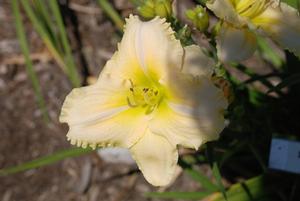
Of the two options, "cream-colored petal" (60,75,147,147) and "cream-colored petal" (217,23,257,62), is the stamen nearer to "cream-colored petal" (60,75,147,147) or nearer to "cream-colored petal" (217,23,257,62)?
"cream-colored petal" (60,75,147,147)

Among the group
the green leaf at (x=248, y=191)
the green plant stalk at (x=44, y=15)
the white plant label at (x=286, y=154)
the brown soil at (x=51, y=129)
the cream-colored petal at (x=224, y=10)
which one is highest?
the cream-colored petal at (x=224, y=10)

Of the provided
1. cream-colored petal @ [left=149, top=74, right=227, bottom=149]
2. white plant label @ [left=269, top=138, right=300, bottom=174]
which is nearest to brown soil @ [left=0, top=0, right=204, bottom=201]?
white plant label @ [left=269, top=138, right=300, bottom=174]

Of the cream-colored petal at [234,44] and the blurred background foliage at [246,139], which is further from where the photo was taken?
the blurred background foliage at [246,139]

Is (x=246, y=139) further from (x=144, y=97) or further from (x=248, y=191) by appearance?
(x=144, y=97)

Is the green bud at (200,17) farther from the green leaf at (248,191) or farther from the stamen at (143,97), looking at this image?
the green leaf at (248,191)

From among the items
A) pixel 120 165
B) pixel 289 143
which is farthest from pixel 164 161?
pixel 120 165

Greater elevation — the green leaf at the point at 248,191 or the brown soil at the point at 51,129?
the green leaf at the point at 248,191

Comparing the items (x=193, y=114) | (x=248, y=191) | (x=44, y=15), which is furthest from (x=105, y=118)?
(x=44, y=15)

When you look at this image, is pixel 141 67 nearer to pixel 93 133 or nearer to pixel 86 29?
pixel 93 133

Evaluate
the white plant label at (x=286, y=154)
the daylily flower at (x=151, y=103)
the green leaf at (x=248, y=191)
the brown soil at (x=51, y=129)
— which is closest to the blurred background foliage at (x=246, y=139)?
the green leaf at (x=248, y=191)
